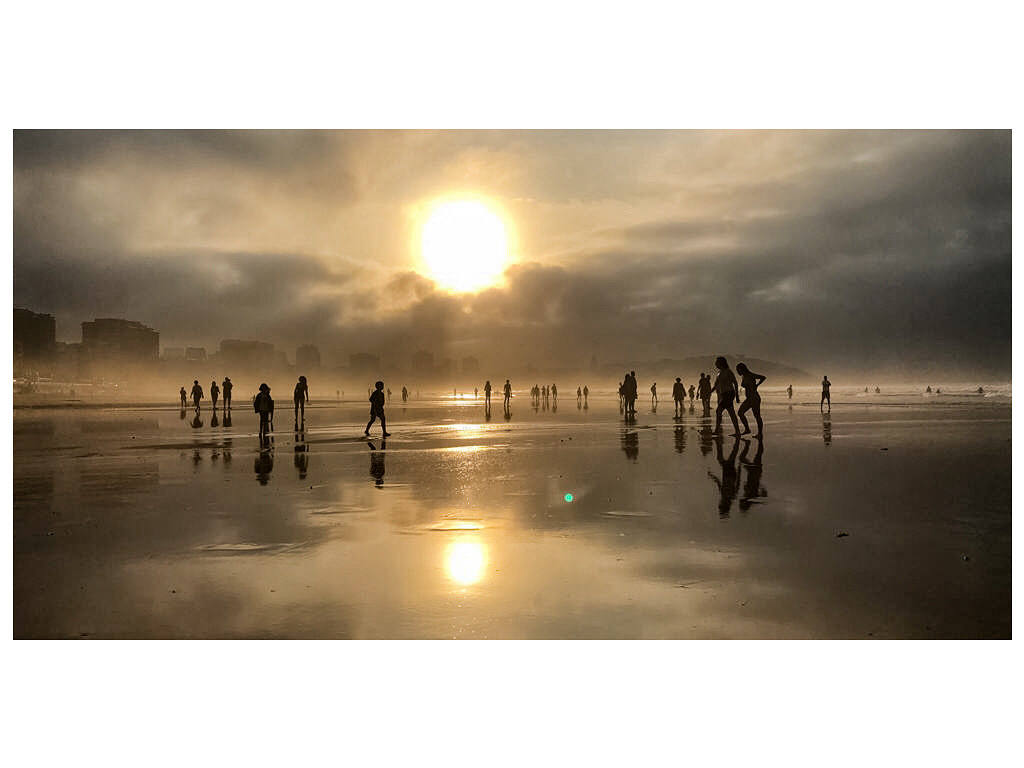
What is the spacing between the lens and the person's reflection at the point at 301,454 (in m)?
14.0

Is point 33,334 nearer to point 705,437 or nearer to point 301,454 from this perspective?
point 301,454

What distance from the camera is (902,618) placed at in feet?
20.8

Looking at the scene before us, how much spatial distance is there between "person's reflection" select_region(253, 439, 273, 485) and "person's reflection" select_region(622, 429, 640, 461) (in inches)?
290

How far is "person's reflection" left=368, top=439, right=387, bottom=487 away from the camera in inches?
497

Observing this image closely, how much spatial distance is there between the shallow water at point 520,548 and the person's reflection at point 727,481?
7cm

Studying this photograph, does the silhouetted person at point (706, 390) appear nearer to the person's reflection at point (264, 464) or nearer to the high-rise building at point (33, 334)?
the person's reflection at point (264, 464)

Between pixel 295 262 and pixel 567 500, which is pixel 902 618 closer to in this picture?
pixel 567 500

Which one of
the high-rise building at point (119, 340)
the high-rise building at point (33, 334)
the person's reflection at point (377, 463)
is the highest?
the high-rise building at point (119, 340)

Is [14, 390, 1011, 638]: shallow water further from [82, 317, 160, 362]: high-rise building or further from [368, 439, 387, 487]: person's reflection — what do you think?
[82, 317, 160, 362]: high-rise building

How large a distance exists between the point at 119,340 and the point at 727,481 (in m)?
30.4

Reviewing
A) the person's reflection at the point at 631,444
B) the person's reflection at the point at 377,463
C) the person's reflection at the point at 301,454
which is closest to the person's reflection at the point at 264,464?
the person's reflection at the point at 301,454

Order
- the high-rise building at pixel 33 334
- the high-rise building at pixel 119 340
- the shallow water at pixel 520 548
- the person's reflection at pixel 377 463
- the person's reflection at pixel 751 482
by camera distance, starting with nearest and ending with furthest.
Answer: the shallow water at pixel 520 548, the person's reflection at pixel 751 482, the person's reflection at pixel 377 463, the high-rise building at pixel 33 334, the high-rise building at pixel 119 340

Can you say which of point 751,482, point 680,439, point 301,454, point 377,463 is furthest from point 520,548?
point 680,439

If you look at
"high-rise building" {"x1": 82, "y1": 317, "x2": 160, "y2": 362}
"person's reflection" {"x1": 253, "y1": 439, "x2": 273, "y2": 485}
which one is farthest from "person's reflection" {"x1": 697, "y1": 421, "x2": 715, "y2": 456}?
"high-rise building" {"x1": 82, "y1": 317, "x2": 160, "y2": 362}
